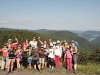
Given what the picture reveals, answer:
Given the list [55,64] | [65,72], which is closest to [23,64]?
[55,64]

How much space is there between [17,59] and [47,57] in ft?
6.83

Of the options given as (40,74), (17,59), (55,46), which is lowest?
(40,74)

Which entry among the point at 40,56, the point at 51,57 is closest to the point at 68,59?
the point at 51,57

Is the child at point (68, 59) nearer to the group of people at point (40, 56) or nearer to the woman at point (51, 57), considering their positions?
the group of people at point (40, 56)

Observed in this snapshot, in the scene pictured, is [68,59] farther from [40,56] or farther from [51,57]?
[40,56]

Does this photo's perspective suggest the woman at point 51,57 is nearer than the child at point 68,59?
No

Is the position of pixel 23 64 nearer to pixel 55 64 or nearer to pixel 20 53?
pixel 20 53

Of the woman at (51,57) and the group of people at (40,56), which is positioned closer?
the group of people at (40,56)

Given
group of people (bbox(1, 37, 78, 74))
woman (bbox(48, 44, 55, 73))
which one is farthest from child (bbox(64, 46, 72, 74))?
woman (bbox(48, 44, 55, 73))

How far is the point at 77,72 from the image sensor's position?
10281 millimetres

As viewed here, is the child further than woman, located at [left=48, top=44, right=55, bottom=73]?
No

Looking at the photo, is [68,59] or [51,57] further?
[51,57]

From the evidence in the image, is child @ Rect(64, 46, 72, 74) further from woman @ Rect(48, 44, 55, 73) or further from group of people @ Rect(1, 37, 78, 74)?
woman @ Rect(48, 44, 55, 73)

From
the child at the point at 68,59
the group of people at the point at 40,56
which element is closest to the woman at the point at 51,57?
the group of people at the point at 40,56
